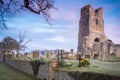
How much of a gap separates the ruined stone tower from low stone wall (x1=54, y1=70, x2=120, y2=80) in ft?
116

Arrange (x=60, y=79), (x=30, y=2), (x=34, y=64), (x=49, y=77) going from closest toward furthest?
(x=30, y=2), (x=60, y=79), (x=49, y=77), (x=34, y=64)

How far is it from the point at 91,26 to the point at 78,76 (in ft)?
138

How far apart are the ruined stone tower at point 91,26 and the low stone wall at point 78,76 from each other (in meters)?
35.3

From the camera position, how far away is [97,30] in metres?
57.2

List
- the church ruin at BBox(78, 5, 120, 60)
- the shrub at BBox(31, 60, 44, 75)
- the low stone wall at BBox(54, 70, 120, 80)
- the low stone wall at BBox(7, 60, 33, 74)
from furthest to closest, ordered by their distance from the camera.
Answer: the church ruin at BBox(78, 5, 120, 60) → the low stone wall at BBox(7, 60, 33, 74) → the shrub at BBox(31, 60, 44, 75) → the low stone wall at BBox(54, 70, 120, 80)

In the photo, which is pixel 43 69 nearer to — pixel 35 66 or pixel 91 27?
pixel 35 66

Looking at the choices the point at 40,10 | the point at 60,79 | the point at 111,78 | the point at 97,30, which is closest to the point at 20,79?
the point at 60,79

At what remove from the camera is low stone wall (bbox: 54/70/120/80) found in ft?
39.3

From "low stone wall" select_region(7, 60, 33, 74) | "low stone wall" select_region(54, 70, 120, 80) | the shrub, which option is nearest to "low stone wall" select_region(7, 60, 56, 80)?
"low stone wall" select_region(7, 60, 33, 74)

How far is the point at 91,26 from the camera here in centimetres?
5578

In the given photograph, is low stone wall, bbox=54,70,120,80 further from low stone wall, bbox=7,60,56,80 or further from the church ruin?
the church ruin

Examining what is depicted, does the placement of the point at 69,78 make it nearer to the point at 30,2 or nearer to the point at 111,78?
the point at 111,78

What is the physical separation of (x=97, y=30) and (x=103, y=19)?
14.5ft

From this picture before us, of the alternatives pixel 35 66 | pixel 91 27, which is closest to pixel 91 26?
pixel 91 27
